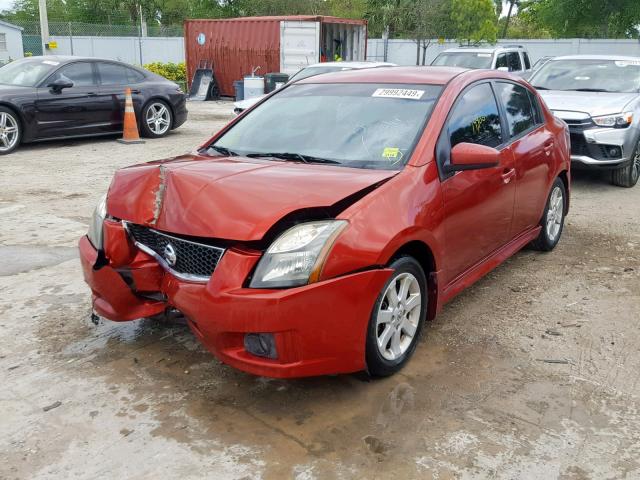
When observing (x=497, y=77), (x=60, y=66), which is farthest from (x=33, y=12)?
(x=497, y=77)

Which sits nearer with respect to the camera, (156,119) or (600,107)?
(600,107)

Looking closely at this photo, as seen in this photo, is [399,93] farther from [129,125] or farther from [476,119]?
[129,125]

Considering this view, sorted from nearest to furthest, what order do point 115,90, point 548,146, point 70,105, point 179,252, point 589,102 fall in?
point 179,252 < point 548,146 < point 589,102 < point 70,105 < point 115,90

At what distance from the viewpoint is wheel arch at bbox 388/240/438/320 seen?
11.6ft

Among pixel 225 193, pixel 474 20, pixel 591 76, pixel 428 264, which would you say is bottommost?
pixel 428 264

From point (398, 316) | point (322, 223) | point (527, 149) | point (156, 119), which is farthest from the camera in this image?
point (156, 119)

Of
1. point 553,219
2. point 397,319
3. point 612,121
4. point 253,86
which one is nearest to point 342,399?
point 397,319

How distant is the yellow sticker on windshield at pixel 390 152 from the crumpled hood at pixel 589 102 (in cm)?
524

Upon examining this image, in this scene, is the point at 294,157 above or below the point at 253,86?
above

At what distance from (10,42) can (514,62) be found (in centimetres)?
3200

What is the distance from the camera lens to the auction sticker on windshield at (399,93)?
13.5 feet

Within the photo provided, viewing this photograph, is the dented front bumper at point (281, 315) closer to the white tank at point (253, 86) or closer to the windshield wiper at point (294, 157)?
the windshield wiper at point (294, 157)

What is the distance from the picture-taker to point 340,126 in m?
4.05

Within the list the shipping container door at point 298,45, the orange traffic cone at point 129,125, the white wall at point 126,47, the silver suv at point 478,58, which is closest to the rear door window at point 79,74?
the orange traffic cone at point 129,125
